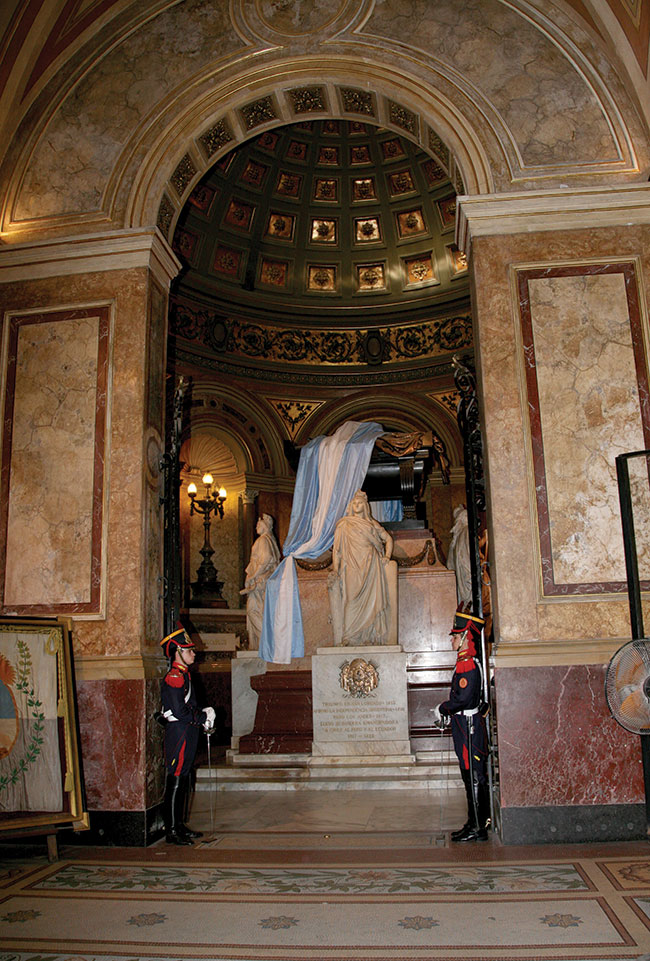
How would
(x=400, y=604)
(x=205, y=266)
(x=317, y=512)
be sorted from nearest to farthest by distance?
(x=400, y=604), (x=317, y=512), (x=205, y=266)

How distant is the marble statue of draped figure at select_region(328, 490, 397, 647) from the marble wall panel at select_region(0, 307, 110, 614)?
3.35 metres

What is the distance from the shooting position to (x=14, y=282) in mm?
7301

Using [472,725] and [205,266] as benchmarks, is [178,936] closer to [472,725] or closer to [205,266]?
[472,725]

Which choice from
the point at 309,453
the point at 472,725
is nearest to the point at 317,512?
the point at 309,453

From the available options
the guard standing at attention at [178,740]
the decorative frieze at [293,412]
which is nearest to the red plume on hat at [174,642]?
the guard standing at attention at [178,740]

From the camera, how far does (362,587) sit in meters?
9.16

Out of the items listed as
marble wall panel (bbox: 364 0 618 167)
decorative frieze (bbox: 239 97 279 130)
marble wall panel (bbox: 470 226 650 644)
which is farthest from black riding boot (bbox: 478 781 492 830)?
decorative frieze (bbox: 239 97 279 130)

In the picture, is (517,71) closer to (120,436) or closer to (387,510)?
(120,436)

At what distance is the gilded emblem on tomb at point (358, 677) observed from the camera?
338 inches

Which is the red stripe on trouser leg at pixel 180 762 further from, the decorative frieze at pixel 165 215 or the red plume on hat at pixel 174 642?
the decorative frieze at pixel 165 215

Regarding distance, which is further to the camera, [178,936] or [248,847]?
[248,847]

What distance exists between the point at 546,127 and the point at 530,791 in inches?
208

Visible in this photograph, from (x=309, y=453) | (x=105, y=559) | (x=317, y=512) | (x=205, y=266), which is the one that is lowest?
(x=105, y=559)

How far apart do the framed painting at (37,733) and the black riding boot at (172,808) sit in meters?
0.57
